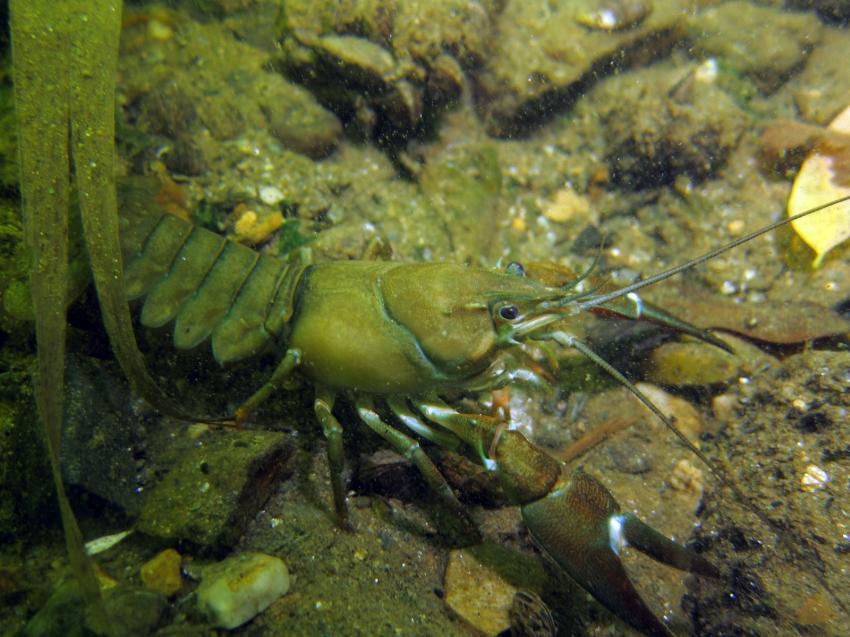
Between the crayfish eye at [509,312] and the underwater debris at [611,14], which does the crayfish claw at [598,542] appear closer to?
the crayfish eye at [509,312]

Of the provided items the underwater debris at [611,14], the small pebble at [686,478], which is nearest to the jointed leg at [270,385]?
the small pebble at [686,478]

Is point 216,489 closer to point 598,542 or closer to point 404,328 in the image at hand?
point 404,328

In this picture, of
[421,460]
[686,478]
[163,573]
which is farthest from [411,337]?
[686,478]

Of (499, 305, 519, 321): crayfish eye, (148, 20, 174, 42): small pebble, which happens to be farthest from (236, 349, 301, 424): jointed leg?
(148, 20, 174, 42): small pebble

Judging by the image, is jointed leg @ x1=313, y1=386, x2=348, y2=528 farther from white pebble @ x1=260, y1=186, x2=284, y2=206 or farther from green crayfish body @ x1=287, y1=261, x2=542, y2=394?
white pebble @ x1=260, y1=186, x2=284, y2=206

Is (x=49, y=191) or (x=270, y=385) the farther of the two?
(x=270, y=385)

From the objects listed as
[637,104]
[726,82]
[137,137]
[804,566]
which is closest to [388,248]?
[137,137]
